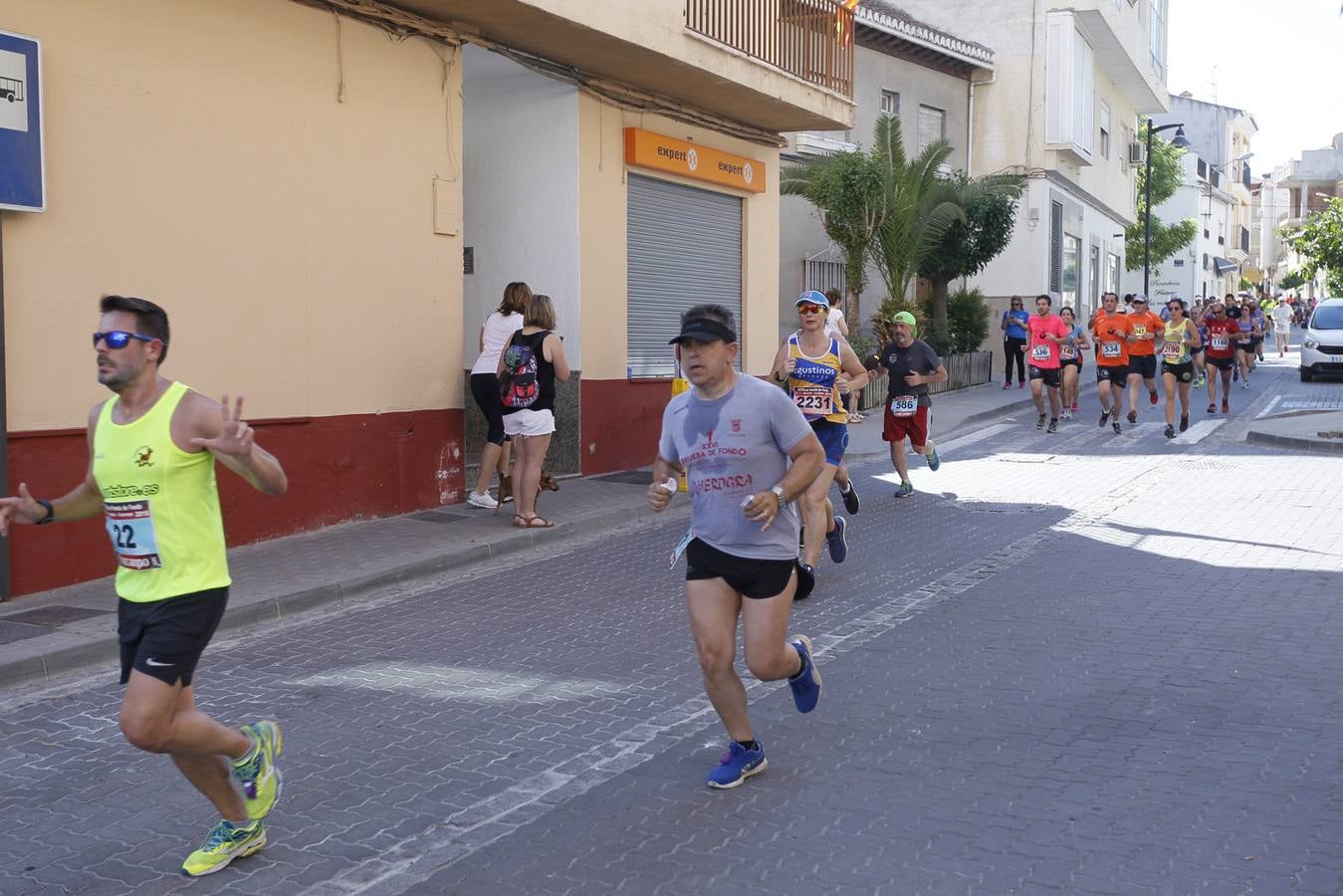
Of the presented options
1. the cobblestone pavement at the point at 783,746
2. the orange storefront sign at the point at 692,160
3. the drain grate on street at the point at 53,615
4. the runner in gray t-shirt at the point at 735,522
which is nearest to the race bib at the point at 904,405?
the cobblestone pavement at the point at 783,746

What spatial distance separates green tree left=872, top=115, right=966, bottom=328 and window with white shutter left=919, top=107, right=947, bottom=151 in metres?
4.03

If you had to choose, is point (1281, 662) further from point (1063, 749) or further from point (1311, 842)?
point (1311, 842)

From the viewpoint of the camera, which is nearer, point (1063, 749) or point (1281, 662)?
point (1063, 749)

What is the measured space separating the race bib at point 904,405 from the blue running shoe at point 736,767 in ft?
26.5

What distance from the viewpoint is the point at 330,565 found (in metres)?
9.36

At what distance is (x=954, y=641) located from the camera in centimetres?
730

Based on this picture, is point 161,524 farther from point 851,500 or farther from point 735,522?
point 851,500

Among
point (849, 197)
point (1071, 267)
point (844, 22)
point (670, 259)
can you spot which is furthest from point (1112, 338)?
point (1071, 267)

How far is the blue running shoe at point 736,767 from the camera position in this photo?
502 centimetres

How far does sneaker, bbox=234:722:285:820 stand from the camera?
4.44 m

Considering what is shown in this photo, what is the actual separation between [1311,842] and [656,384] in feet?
36.9

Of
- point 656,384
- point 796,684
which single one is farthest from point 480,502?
point 796,684

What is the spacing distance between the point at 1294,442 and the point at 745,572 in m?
14.1

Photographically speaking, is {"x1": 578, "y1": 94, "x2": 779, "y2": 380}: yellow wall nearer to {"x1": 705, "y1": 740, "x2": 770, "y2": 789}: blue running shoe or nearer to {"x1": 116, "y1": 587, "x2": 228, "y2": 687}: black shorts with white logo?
{"x1": 705, "y1": 740, "x2": 770, "y2": 789}: blue running shoe
